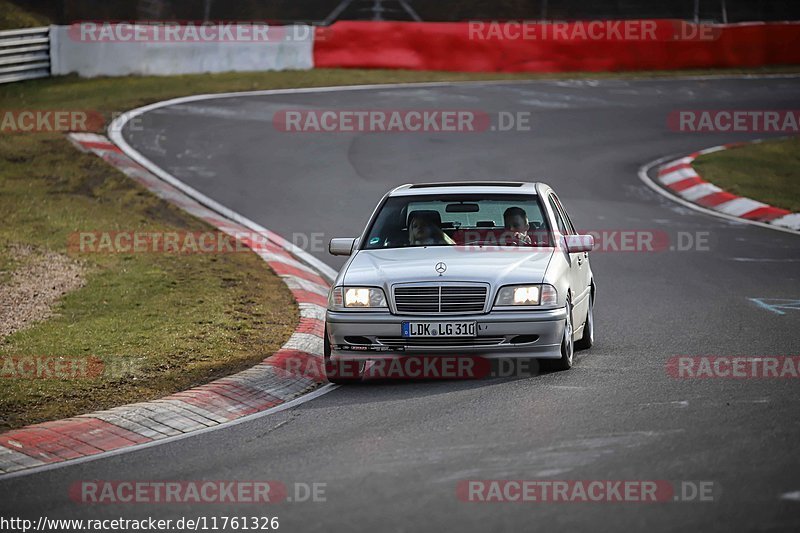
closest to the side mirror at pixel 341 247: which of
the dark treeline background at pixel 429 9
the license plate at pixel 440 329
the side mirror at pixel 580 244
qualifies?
the license plate at pixel 440 329

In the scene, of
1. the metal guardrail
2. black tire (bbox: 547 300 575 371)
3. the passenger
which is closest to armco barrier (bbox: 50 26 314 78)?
the metal guardrail

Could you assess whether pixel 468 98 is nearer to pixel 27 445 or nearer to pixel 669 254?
pixel 669 254

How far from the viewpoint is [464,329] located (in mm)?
9320

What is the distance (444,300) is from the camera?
9.46 meters

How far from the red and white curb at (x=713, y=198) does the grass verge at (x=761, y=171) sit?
0.19m

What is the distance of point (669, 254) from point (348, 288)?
23.6 ft

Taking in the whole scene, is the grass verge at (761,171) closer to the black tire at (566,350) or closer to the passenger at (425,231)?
the passenger at (425,231)

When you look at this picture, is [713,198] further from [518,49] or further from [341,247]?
[518,49]

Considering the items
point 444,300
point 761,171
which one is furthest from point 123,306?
point 761,171

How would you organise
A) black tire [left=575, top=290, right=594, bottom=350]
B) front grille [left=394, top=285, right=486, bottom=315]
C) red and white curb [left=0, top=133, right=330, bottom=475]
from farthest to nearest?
black tire [left=575, top=290, right=594, bottom=350] → front grille [left=394, top=285, right=486, bottom=315] → red and white curb [left=0, top=133, right=330, bottom=475]

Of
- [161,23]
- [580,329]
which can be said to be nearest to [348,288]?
[580,329]

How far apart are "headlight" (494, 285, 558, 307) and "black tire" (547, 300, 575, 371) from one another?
25 cm

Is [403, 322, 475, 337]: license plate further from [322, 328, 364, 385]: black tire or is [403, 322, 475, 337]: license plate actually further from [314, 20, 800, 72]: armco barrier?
[314, 20, 800, 72]: armco barrier

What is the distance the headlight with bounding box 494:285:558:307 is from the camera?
9.45 metres
